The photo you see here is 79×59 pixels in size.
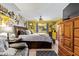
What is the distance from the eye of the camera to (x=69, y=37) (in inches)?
89.3

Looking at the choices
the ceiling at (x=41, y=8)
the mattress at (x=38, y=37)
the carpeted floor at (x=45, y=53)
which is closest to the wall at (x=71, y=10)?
the ceiling at (x=41, y=8)

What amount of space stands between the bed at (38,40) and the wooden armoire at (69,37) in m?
0.22

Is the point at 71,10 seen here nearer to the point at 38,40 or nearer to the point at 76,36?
the point at 76,36

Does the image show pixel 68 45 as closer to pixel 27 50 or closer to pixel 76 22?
pixel 76 22

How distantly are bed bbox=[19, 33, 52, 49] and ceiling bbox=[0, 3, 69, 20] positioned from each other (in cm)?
37

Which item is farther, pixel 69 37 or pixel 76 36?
pixel 69 37

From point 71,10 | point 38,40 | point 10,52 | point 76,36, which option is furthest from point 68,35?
point 10,52

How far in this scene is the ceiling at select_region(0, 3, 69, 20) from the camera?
229 cm

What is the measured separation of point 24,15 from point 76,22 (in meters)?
0.94

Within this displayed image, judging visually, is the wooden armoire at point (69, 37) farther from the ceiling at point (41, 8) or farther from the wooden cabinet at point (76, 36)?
the ceiling at point (41, 8)

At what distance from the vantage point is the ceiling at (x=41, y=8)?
2293 mm

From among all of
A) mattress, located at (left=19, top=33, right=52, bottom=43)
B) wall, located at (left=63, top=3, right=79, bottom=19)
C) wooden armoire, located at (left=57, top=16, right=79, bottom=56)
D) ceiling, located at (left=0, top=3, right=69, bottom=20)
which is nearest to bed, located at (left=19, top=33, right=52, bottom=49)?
mattress, located at (left=19, top=33, right=52, bottom=43)

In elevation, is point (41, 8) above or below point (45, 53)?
above

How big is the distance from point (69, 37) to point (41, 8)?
0.73 meters
